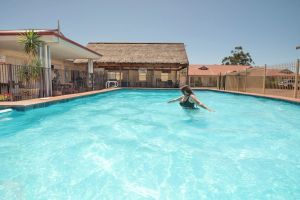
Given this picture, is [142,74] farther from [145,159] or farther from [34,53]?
[145,159]

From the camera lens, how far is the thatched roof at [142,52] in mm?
21719

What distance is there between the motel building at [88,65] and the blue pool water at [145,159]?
3420 millimetres

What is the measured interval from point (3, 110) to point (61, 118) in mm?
1765

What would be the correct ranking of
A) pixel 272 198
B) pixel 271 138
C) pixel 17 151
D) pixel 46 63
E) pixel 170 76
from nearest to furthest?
pixel 272 198, pixel 17 151, pixel 271 138, pixel 46 63, pixel 170 76

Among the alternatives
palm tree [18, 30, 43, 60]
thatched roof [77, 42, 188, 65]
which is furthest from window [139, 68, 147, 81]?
palm tree [18, 30, 43, 60]

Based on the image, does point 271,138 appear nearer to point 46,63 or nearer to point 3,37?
point 46,63

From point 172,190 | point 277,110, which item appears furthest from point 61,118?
point 277,110

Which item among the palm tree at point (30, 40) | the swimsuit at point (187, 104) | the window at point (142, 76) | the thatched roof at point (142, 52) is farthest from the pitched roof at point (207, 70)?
the palm tree at point (30, 40)

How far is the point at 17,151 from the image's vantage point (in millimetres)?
4016

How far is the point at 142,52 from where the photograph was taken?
2398 cm

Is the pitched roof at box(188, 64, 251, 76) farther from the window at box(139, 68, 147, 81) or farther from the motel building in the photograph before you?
the window at box(139, 68, 147, 81)

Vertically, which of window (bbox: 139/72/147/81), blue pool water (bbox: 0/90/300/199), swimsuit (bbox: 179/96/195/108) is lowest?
blue pool water (bbox: 0/90/300/199)

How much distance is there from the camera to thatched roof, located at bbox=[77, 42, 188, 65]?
2172cm

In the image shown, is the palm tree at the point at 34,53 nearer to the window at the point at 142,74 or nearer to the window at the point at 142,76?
the window at the point at 142,74
